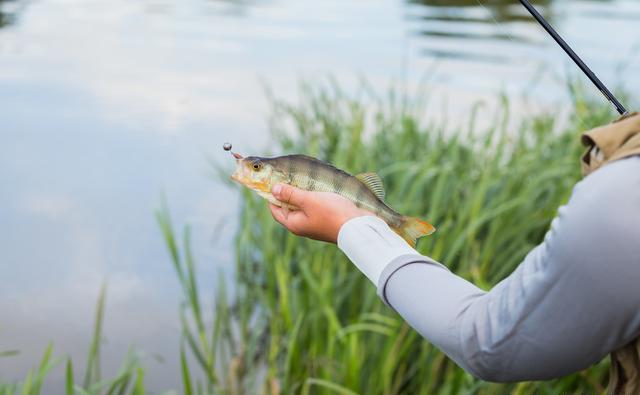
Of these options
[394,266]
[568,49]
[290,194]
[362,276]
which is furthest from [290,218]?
[362,276]

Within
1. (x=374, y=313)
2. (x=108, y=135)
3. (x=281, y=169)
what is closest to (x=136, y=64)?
(x=108, y=135)

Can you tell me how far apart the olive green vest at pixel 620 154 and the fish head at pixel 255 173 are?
1.63 ft

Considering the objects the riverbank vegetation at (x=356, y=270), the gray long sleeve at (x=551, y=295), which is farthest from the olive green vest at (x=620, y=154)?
the riverbank vegetation at (x=356, y=270)

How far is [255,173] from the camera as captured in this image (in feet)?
4.51

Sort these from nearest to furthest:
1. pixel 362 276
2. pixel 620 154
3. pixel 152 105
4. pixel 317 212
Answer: pixel 620 154 → pixel 317 212 → pixel 362 276 → pixel 152 105

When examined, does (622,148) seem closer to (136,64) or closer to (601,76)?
(601,76)

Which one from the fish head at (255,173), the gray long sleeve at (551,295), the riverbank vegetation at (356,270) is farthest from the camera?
the riverbank vegetation at (356,270)

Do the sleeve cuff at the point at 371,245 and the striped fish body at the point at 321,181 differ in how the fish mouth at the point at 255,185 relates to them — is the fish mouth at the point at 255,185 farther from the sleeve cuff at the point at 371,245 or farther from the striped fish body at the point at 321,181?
the sleeve cuff at the point at 371,245

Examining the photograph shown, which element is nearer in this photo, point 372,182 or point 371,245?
point 371,245

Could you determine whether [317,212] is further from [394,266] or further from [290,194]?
[394,266]

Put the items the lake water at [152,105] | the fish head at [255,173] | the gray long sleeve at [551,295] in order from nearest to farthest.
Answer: the gray long sleeve at [551,295] < the fish head at [255,173] < the lake water at [152,105]

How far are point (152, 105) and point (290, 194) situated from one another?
539 centimetres

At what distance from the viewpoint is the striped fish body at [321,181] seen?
1349 mm

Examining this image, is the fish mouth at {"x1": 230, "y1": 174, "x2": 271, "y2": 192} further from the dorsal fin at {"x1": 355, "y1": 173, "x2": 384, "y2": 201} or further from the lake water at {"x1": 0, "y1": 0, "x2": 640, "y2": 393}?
the lake water at {"x1": 0, "y1": 0, "x2": 640, "y2": 393}
